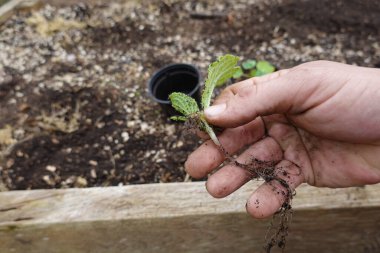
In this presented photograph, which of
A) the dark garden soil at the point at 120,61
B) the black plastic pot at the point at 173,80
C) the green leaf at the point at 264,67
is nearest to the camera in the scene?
the dark garden soil at the point at 120,61

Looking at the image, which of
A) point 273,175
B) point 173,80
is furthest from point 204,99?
point 173,80

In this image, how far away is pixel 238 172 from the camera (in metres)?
1.29

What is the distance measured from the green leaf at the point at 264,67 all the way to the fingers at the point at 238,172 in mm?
1011

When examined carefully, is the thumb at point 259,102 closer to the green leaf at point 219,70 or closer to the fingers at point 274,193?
the green leaf at point 219,70

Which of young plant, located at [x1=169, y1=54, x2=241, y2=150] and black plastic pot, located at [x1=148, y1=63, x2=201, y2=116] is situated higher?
black plastic pot, located at [x1=148, y1=63, x2=201, y2=116]

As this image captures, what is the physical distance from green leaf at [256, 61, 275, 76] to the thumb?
116cm

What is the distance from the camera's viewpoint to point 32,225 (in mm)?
1355

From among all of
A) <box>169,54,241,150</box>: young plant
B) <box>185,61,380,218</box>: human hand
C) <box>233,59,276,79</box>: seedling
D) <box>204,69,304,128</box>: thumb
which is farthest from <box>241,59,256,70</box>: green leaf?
<box>204,69,304,128</box>: thumb

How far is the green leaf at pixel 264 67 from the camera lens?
236 centimetres

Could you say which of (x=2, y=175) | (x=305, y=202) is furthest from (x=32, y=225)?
(x=305, y=202)

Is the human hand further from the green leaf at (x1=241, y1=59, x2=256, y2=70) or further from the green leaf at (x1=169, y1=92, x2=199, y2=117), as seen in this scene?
the green leaf at (x1=241, y1=59, x2=256, y2=70)

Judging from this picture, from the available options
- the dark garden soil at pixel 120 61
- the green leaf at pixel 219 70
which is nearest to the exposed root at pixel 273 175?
the green leaf at pixel 219 70

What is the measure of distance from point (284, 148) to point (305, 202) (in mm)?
214

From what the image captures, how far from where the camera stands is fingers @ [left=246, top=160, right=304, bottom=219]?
121 cm
